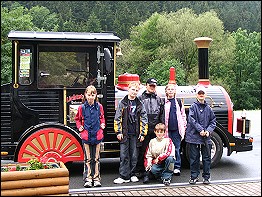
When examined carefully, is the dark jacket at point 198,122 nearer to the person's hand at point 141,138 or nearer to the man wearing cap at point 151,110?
the man wearing cap at point 151,110

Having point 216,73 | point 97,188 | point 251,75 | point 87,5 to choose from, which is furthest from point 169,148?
point 251,75

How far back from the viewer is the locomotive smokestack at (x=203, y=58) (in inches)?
332

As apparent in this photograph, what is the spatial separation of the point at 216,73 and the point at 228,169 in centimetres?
3824

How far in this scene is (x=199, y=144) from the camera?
6.45 m

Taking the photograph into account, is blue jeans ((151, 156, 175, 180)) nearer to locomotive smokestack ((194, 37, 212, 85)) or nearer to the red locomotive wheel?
the red locomotive wheel

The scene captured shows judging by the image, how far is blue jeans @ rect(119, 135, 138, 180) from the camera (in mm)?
6527

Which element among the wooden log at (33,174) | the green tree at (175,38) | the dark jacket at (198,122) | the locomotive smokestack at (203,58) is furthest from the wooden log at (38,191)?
the green tree at (175,38)

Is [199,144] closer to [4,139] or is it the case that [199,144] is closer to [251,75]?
[4,139]

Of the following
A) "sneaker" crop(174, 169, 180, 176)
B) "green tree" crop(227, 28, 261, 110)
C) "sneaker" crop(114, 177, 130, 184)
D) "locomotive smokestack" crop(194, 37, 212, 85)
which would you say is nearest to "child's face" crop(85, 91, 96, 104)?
"sneaker" crop(114, 177, 130, 184)

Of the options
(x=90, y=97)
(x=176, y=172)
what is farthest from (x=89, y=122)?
(x=176, y=172)

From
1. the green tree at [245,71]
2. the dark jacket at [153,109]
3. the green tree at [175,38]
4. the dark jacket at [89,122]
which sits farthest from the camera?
the green tree at [245,71]

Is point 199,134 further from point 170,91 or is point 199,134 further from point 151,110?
point 170,91

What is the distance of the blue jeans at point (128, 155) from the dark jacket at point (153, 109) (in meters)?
0.41

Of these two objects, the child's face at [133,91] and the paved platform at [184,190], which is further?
the child's face at [133,91]
